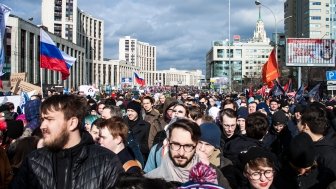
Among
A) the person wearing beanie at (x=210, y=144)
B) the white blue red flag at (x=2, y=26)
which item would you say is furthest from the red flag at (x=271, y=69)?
the person wearing beanie at (x=210, y=144)

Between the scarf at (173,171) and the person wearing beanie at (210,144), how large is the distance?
2.28ft

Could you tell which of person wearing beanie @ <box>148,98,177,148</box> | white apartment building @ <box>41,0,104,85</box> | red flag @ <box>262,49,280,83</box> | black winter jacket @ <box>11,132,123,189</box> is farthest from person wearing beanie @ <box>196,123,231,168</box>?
white apartment building @ <box>41,0,104,85</box>

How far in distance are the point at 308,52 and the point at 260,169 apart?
29.2 meters

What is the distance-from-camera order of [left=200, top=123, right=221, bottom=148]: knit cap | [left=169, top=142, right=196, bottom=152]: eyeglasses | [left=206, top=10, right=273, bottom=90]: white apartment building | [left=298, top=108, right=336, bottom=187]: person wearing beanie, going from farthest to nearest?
[left=206, top=10, right=273, bottom=90]: white apartment building < [left=200, top=123, right=221, bottom=148]: knit cap < [left=298, top=108, right=336, bottom=187]: person wearing beanie < [left=169, top=142, right=196, bottom=152]: eyeglasses

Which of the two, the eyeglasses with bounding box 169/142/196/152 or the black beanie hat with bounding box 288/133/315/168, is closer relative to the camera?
the eyeglasses with bounding box 169/142/196/152

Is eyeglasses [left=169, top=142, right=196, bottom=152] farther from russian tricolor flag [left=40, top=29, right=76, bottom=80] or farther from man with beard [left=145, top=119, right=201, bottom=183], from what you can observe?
russian tricolor flag [left=40, top=29, right=76, bottom=80]

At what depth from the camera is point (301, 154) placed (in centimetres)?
397

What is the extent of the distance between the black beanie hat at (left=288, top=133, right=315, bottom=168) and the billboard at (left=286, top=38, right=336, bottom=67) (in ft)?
91.2

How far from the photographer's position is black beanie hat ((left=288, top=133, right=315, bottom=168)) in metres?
3.97

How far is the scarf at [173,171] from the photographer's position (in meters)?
3.38

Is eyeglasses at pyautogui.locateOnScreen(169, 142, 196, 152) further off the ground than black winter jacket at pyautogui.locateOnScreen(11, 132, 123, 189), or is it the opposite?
eyeglasses at pyautogui.locateOnScreen(169, 142, 196, 152)

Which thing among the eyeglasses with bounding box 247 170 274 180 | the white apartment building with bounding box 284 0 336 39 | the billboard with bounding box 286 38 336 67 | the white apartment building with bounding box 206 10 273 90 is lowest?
the eyeglasses with bounding box 247 170 274 180

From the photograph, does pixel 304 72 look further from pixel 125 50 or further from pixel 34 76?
pixel 125 50

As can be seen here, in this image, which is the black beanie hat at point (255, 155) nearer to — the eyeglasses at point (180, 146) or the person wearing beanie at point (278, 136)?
the eyeglasses at point (180, 146)
